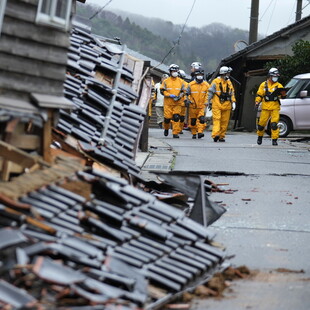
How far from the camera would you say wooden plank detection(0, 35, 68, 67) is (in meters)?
8.09

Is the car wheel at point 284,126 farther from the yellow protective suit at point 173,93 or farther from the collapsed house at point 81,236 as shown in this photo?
the collapsed house at point 81,236

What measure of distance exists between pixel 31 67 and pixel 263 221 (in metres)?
3.79

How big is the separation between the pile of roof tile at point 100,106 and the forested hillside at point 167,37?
50.7 m

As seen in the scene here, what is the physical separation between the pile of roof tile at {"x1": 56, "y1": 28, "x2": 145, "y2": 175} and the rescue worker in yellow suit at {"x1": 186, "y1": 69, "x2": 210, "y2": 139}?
13199 millimetres

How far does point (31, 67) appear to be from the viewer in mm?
8375

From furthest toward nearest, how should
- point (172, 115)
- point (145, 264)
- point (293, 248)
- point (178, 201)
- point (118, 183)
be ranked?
point (172, 115) → point (178, 201) → point (293, 248) → point (118, 183) → point (145, 264)

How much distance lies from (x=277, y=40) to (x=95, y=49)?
2617 cm

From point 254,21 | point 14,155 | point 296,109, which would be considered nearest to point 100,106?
point 14,155

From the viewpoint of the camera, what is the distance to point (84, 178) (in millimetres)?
7586

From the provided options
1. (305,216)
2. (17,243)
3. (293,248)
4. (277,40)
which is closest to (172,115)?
(277,40)

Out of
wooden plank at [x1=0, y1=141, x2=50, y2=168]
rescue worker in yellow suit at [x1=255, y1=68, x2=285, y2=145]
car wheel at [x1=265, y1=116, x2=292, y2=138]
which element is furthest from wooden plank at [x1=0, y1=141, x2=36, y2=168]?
car wheel at [x1=265, y1=116, x2=292, y2=138]

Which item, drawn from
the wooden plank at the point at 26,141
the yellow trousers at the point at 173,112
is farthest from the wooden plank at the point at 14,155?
the yellow trousers at the point at 173,112

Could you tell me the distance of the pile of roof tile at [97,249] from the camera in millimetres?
5652

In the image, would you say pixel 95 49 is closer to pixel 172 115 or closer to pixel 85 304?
pixel 85 304
